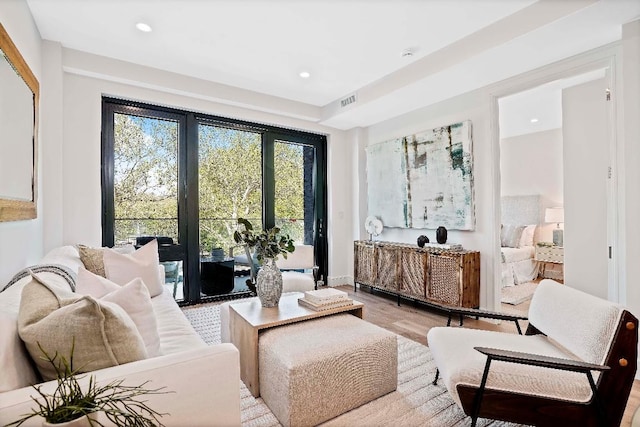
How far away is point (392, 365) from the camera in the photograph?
2.01m

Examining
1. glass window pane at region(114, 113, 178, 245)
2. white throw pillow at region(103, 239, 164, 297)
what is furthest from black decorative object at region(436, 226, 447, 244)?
glass window pane at region(114, 113, 178, 245)

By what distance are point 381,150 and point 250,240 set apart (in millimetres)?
2981

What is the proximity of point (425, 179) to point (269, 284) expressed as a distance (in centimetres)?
263

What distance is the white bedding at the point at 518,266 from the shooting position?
4.95m

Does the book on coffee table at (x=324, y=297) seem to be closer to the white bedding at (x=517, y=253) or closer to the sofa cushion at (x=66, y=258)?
the sofa cushion at (x=66, y=258)

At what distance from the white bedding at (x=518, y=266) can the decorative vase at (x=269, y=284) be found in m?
4.07

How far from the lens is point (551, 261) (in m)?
5.30

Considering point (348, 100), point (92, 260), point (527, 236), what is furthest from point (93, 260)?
point (527, 236)

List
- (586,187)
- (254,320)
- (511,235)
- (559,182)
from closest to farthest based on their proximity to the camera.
A: 1. (254,320)
2. (586,187)
3. (559,182)
4. (511,235)

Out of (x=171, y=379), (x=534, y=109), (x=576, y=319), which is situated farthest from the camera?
(x=534, y=109)

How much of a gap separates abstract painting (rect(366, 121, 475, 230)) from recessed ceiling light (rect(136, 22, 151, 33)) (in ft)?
10.4

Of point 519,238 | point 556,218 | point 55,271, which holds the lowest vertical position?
point 519,238

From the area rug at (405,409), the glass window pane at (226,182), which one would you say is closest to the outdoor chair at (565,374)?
the area rug at (405,409)

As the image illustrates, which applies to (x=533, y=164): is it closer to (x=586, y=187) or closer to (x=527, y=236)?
(x=527, y=236)
